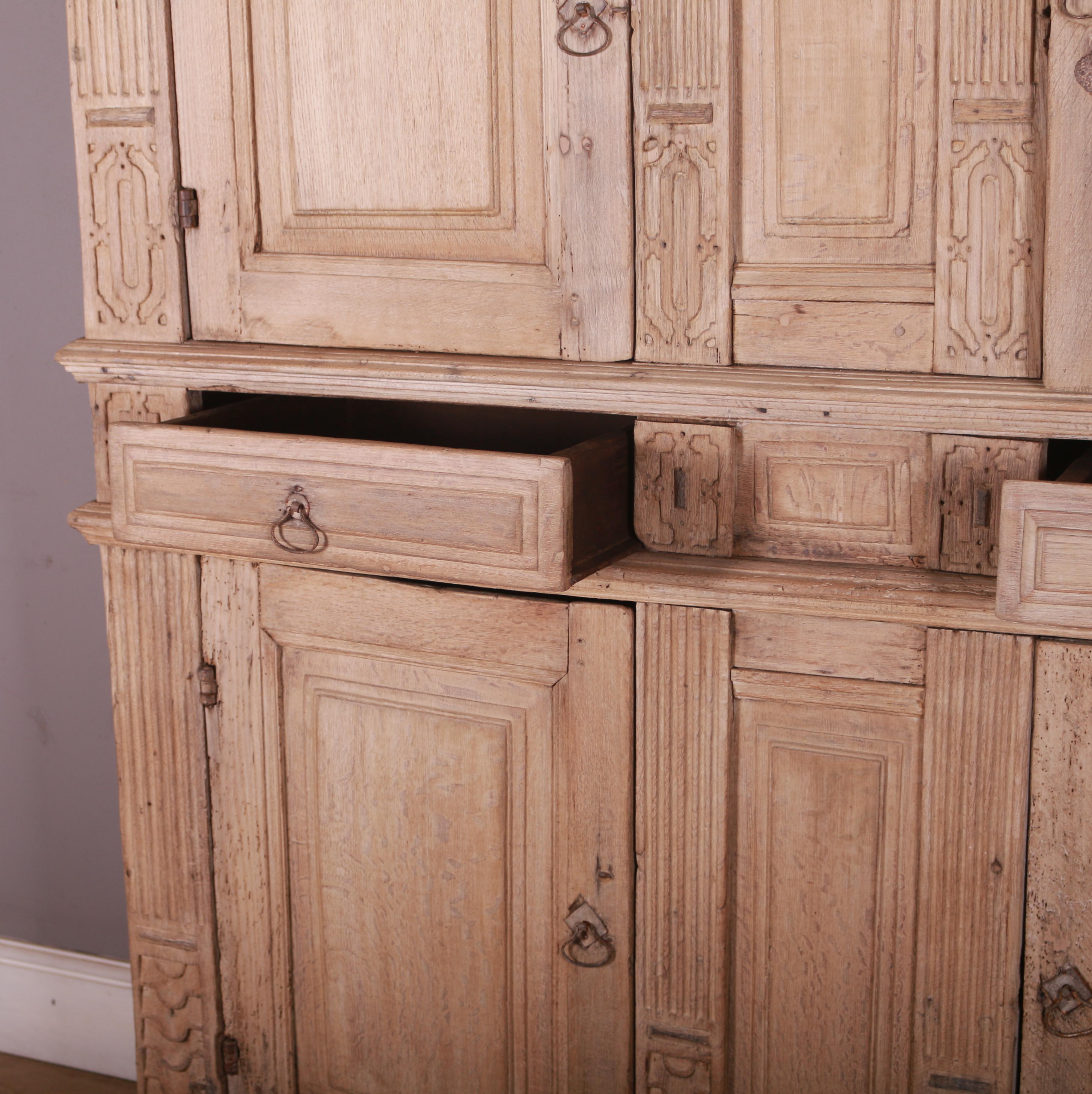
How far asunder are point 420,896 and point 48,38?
142cm

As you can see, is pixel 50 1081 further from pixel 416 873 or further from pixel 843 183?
pixel 843 183

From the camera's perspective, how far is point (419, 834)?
175 centimetres

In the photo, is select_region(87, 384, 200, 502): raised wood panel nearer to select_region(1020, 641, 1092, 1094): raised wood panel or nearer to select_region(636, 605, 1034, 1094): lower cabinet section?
select_region(636, 605, 1034, 1094): lower cabinet section

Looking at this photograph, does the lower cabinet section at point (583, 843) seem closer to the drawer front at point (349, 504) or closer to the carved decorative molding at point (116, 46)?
the drawer front at point (349, 504)

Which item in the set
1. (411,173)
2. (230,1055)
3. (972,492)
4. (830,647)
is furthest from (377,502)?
(230,1055)

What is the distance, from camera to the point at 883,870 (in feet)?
5.05

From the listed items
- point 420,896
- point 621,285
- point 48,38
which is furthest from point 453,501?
point 48,38

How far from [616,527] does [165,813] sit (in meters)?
0.76

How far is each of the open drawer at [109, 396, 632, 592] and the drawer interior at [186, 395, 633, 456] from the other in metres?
0.24

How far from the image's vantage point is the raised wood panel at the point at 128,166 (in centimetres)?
171

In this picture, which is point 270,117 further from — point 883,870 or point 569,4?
point 883,870

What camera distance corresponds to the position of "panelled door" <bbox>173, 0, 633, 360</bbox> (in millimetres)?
1519

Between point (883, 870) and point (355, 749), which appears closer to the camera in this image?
point (883, 870)

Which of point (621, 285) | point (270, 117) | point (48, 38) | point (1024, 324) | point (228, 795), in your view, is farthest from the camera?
point (48, 38)
